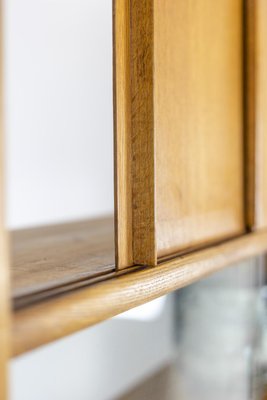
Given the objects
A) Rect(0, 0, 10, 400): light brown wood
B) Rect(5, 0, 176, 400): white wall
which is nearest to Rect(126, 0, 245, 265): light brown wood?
Rect(0, 0, 10, 400): light brown wood

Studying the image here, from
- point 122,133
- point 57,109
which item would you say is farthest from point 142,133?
point 57,109

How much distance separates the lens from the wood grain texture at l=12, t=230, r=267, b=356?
1.03 ft

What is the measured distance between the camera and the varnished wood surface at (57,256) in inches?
15.5

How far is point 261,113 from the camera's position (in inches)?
29.6

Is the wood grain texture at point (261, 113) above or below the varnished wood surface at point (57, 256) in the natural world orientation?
above

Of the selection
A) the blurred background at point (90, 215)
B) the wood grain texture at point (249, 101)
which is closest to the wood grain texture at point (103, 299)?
the wood grain texture at point (249, 101)

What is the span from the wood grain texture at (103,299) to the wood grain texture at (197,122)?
2 centimetres

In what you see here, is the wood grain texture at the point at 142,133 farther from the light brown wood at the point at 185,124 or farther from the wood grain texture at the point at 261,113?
the wood grain texture at the point at 261,113

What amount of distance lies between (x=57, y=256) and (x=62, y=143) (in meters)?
0.44

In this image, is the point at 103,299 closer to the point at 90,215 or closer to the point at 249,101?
the point at 249,101

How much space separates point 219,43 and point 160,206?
10.9 inches

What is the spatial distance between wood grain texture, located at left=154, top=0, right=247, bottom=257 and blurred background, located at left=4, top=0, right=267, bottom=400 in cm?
29

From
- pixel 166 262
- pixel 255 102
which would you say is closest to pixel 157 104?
pixel 166 262

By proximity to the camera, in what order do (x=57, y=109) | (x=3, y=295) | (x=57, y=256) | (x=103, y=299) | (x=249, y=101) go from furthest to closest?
(x=57, y=109)
(x=249, y=101)
(x=57, y=256)
(x=103, y=299)
(x=3, y=295)
